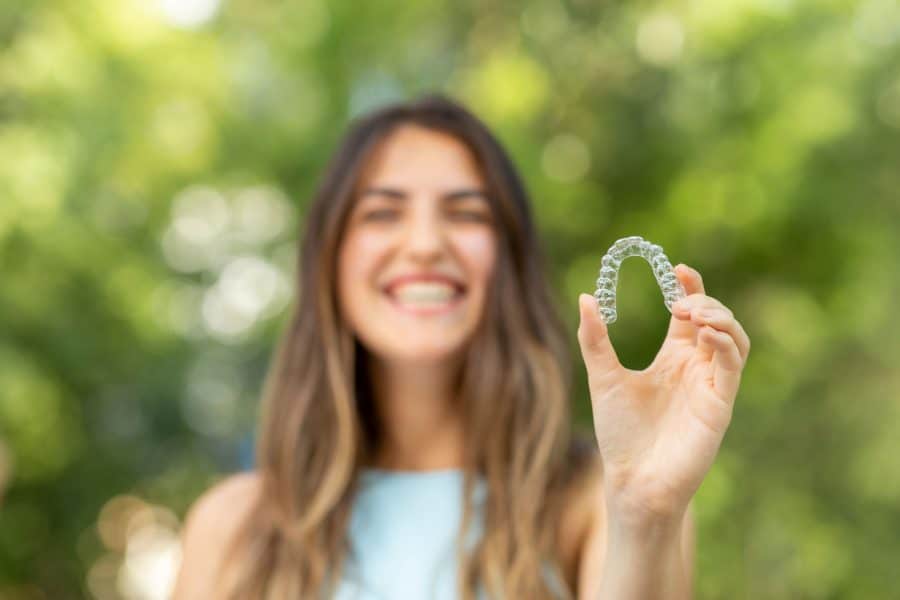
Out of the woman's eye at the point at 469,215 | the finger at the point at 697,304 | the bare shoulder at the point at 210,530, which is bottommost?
the bare shoulder at the point at 210,530

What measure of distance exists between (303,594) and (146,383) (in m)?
4.79

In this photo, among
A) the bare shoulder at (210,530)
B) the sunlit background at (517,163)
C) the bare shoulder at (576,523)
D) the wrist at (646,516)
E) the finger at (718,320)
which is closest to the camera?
the finger at (718,320)

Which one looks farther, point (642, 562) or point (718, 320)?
point (642, 562)

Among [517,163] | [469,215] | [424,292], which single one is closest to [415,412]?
[424,292]

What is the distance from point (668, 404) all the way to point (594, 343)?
17cm

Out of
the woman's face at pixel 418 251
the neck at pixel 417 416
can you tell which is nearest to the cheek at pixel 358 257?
the woman's face at pixel 418 251

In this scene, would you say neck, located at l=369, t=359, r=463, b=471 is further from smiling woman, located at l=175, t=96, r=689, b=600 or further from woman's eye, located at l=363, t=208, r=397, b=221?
woman's eye, located at l=363, t=208, r=397, b=221

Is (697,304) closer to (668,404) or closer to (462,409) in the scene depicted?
(668,404)

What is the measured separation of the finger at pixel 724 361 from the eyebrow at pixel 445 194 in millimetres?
1148

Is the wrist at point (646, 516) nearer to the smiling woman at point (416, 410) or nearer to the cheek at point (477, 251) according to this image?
the smiling woman at point (416, 410)

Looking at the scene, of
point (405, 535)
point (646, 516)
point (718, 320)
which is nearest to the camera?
point (718, 320)

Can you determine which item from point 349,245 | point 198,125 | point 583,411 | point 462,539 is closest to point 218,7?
point 198,125

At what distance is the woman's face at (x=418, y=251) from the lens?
8.40ft

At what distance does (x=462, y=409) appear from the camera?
9.07 ft
